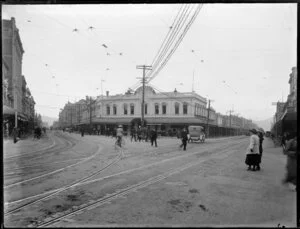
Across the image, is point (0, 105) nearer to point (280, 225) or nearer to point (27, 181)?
point (27, 181)

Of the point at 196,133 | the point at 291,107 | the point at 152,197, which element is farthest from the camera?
the point at 196,133

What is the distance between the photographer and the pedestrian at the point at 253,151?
8.33 meters

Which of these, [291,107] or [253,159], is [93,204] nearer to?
[253,159]

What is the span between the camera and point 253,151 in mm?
8367

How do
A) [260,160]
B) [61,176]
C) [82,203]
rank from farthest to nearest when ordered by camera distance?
[260,160] < [61,176] < [82,203]

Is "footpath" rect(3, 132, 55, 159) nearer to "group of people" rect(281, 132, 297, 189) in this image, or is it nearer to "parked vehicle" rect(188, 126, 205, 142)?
"group of people" rect(281, 132, 297, 189)

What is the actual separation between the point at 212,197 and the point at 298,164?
1854 mm

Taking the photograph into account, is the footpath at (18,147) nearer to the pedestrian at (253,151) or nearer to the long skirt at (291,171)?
the long skirt at (291,171)

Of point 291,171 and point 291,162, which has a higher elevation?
point 291,162

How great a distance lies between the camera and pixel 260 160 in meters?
8.45

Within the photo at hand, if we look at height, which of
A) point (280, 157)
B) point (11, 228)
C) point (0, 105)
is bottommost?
point (11, 228)

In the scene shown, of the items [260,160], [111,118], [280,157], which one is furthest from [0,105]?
[111,118]

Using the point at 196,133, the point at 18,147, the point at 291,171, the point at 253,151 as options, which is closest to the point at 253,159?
the point at 253,151

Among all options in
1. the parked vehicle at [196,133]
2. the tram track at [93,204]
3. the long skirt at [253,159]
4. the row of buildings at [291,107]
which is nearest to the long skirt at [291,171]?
the row of buildings at [291,107]
